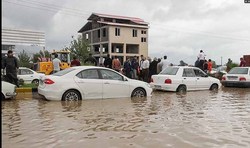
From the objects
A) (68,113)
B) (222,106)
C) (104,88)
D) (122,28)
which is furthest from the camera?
(122,28)

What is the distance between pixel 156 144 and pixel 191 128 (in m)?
1.67

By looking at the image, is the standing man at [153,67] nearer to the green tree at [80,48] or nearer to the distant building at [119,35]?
the green tree at [80,48]

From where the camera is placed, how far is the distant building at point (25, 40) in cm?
5785

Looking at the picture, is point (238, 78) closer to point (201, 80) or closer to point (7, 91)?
point (201, 80)

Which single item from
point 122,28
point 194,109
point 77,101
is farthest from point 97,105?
point 122,28

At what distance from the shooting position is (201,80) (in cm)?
1745

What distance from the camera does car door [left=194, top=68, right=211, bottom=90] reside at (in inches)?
682

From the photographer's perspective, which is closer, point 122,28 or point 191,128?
point 191,128

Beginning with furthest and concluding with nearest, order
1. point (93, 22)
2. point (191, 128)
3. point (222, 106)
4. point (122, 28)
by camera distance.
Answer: point (93, 22) < point (122, 28) < point (222, 106) < point (191, 128)

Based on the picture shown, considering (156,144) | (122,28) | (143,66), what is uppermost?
(122,28)

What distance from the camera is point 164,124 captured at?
789 cm

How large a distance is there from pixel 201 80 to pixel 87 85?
749 cm

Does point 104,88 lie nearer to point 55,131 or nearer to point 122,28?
point 55,131

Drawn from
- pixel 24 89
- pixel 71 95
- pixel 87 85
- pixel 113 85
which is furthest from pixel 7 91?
pixel 113 85
